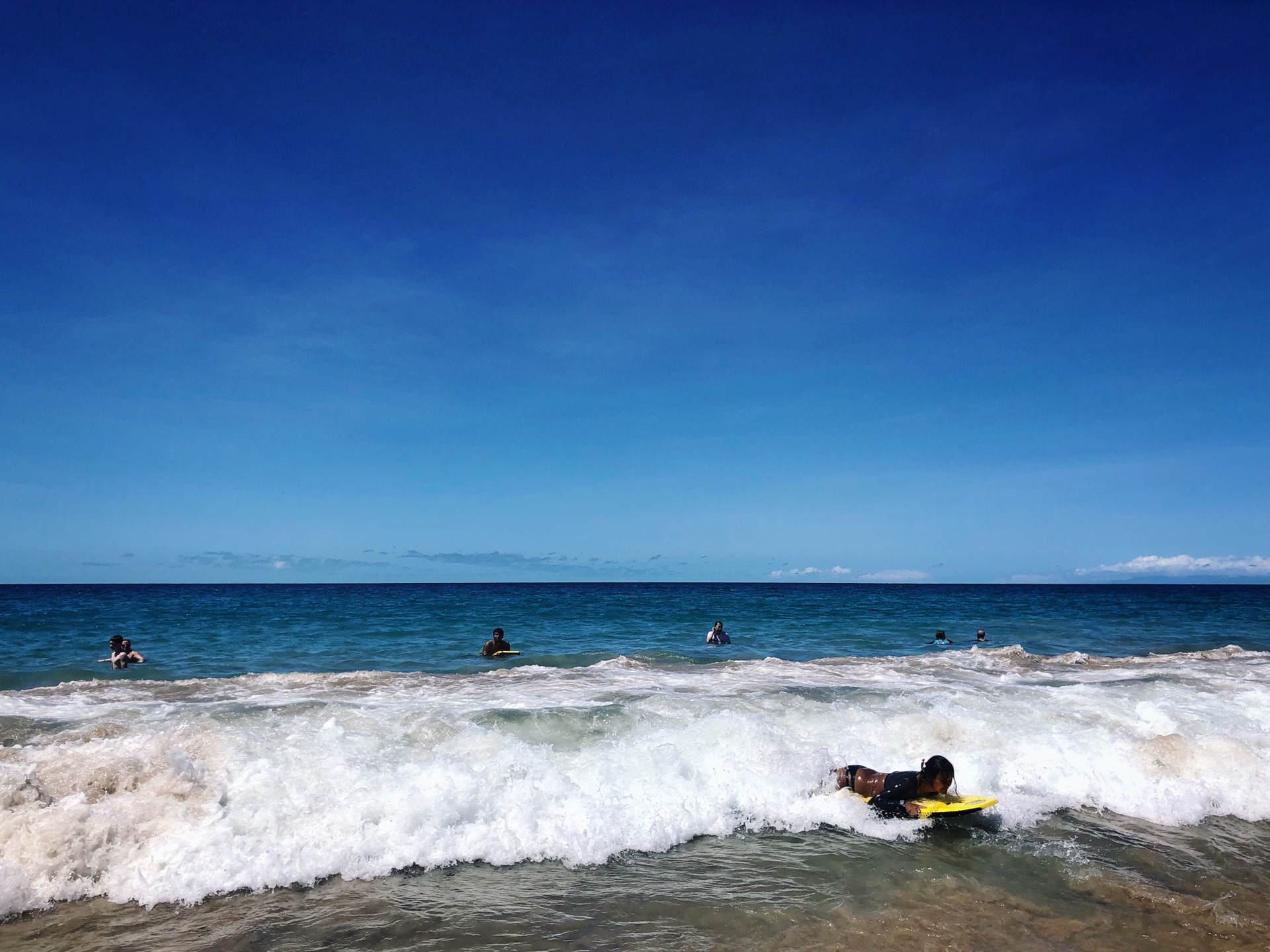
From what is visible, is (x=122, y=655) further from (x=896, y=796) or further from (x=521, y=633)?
(x=896, y=796)

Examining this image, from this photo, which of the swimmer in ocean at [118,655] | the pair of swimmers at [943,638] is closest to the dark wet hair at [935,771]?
the swimmer in ocean at [118,655]

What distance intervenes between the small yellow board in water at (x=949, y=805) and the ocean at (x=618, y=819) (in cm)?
19

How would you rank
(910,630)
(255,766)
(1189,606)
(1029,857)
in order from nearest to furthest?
1. (1029,857)
2. (255,766)
3. (910,630)
4. (1189,606)

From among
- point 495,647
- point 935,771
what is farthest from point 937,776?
point 495,647

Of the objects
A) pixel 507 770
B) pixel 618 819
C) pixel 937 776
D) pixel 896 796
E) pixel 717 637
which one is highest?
pixel 937 776

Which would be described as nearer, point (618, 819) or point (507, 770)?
point (618, 819)

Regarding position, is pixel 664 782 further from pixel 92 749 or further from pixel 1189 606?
pixel 1189 606

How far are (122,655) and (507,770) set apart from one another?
15.8m

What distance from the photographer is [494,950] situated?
19.3 ft

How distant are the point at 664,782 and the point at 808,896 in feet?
8.73

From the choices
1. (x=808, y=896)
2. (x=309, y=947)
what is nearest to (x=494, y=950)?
(x=309, y=947)

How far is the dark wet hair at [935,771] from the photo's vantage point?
28.6 feet

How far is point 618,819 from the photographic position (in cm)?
837

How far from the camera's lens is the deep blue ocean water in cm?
2195
